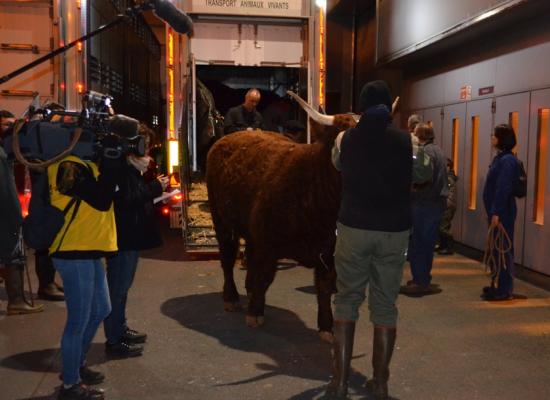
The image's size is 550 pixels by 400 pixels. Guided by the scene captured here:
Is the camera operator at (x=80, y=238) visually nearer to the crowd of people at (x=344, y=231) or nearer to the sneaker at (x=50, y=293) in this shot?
the crowd of people at (x=344, y=231)

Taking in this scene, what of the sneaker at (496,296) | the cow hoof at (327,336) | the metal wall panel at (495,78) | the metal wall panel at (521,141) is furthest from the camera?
the metal wall panel at (521,141)

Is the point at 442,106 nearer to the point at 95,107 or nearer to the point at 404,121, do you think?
the point at 404,121

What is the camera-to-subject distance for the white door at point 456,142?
32.2 feet

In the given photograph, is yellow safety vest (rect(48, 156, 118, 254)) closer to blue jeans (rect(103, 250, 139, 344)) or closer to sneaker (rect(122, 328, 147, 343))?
blue jeans (rect(103, 250, 139, 344))

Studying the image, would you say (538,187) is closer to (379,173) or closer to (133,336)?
(379,173)

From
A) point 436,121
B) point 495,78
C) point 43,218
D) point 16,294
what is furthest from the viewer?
point 436,121

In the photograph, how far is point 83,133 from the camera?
3689mm

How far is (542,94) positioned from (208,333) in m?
4.98

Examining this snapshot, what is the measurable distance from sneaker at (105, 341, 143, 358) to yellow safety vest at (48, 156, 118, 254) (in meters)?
1.24

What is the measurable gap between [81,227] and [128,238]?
0.89 m

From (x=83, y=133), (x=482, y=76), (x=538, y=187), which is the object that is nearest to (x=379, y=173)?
(x=83, y=133)

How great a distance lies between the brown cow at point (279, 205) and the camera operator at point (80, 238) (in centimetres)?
153

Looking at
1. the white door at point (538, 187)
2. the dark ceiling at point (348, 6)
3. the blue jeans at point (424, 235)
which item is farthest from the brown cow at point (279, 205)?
the dark ceiling at point (348, 6)

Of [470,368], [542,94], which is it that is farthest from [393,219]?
[542,94]
